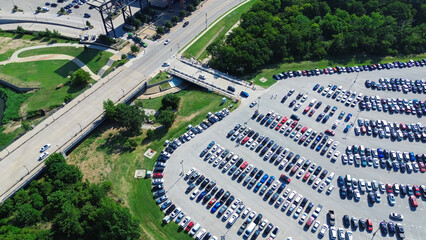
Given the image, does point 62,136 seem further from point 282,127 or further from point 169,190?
point 282,127

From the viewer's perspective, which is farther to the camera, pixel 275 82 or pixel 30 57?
pixel 30 57

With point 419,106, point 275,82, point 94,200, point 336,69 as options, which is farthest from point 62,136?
point 419,106

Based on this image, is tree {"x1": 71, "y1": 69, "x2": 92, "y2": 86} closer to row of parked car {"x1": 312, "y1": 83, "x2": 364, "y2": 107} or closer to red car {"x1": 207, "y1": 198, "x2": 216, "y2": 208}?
red car {"x1": 207, "y1": 198, "x2": 216, "y2": 208}

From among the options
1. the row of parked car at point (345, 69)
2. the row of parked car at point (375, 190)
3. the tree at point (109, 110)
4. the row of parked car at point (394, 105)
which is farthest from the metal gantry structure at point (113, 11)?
the row of parked car at point (375, 190)

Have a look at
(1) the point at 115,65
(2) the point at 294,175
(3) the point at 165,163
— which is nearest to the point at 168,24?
(1) the point at 115,65

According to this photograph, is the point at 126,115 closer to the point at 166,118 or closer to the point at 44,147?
the point at 166,118
